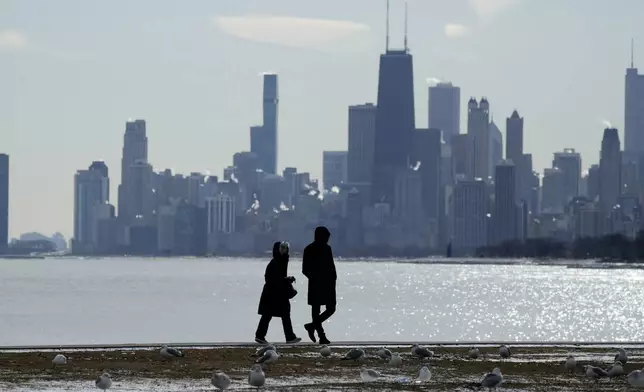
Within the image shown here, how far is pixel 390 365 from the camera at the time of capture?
2386 cm

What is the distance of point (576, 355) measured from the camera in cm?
2716

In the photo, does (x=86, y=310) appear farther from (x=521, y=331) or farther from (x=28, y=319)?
(x=521, y=331)

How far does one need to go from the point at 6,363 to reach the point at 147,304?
80.2 metres

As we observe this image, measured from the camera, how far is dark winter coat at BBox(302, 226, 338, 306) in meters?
29.7

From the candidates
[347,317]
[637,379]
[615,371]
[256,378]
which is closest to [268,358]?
[256,378]

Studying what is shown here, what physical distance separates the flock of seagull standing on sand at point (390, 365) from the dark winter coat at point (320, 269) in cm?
355

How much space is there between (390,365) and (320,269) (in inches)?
242

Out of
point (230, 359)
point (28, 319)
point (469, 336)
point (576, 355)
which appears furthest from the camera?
point (28, 319)

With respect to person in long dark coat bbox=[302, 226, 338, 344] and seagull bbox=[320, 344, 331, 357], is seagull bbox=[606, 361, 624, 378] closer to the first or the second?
seagull bbox=[320, 344, 331, 357]

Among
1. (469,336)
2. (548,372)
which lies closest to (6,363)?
(548,372)

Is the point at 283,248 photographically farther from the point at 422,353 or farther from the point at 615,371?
the point at 615,371

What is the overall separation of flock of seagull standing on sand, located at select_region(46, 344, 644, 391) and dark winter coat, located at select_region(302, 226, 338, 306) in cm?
355

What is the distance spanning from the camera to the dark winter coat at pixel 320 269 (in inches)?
1169

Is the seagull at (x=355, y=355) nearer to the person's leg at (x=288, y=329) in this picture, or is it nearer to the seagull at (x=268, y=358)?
the seagull at (x=268, y=358)
